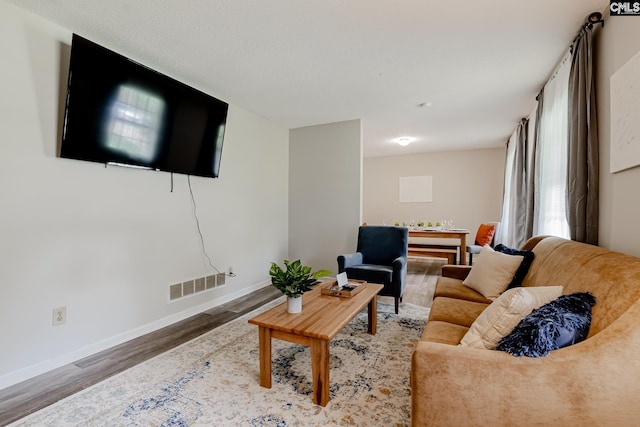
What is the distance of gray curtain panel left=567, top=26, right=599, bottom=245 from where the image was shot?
2.00 m

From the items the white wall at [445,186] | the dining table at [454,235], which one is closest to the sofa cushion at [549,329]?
the dining table at [454,235]

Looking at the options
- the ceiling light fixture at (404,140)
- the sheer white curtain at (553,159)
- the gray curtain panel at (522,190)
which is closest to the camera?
the sheer white curtain at (553,159)

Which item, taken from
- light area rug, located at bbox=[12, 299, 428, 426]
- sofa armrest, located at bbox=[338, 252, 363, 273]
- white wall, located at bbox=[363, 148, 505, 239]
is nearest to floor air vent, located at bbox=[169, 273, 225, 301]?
light area rug, located at bbox=[12, 299, 428, 426]

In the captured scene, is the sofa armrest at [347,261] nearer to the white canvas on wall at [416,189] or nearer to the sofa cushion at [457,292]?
the sofa cushion at [457,292]

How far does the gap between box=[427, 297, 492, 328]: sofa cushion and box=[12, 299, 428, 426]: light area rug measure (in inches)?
17.8

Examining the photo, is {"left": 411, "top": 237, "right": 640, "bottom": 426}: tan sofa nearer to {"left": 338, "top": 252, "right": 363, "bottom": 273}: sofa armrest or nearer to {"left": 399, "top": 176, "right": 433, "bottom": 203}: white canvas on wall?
{"left": 338, "top": 252, "right": 363, "bottom": 273}: sofa armrest

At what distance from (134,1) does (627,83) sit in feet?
9.86

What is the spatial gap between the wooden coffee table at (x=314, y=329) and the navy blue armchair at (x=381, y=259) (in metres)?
0.90

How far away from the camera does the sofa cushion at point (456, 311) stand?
74.5 inches

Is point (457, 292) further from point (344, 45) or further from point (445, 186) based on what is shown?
point (445, 186)

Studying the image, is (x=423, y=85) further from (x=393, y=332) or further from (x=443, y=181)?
(x=443, y=181)

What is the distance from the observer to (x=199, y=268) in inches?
129

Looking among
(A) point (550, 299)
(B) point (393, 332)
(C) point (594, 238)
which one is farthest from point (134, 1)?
(C) point (594, 238)

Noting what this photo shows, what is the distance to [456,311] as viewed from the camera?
2.02 m
